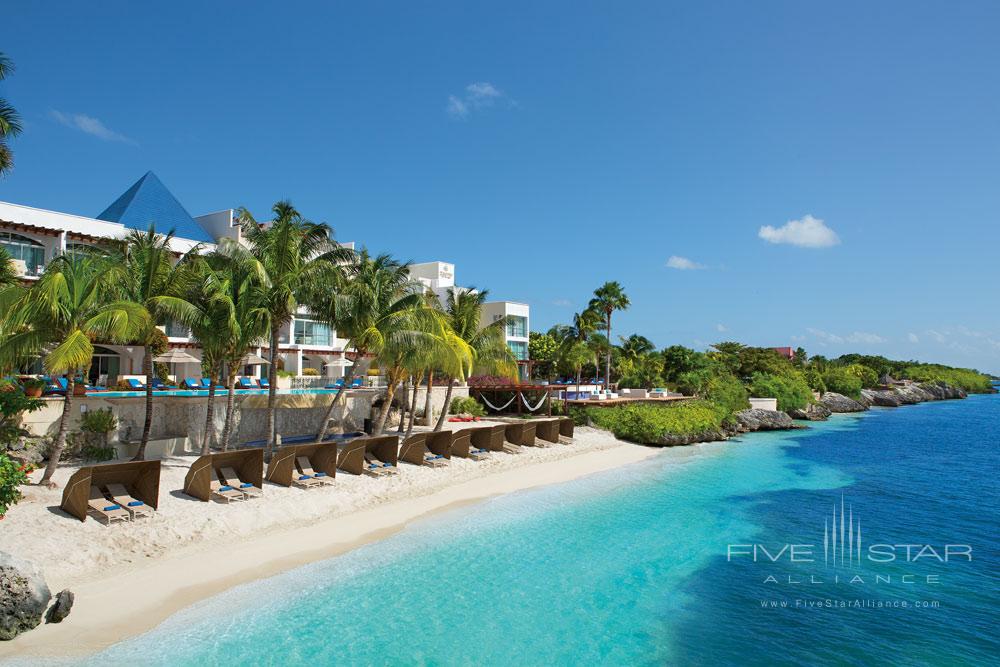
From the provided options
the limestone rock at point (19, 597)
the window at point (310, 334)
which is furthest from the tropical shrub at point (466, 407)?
the limestone rock at point (19, 597)

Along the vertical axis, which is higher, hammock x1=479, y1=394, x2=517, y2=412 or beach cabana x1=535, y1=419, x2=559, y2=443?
hammock x1=479, y1=394, x2=517, y2=412

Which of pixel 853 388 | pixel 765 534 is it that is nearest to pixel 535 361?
pixel 765 534

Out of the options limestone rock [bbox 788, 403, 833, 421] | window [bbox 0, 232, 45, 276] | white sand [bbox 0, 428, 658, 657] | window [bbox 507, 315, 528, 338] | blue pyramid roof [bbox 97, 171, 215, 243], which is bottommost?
white sand [bbox 0, 428, 658, 657]

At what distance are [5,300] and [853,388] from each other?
8954cm

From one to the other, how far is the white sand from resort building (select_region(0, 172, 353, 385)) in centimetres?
773

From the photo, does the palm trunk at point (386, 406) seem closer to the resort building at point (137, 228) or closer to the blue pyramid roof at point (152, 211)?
the resort building at point (137, 228)

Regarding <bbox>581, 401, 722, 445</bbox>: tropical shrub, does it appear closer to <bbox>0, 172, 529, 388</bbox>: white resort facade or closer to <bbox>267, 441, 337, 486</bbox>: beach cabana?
<bbox>0, 172, 529, 388</bbox>: white resort facade

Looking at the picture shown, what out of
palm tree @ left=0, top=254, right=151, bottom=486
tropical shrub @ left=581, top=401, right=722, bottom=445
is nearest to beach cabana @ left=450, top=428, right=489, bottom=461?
palm tree @ left=0, top=254, right=151, bottom=486

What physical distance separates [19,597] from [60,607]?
60 centimetres

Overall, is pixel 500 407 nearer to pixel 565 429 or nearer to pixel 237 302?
pixel 565 429

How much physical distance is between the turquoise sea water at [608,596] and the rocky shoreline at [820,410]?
1620 cm

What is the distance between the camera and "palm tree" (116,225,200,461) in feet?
55.1

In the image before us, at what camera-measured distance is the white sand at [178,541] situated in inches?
381

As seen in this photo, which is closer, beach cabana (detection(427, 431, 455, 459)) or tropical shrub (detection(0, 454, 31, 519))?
tropical shrub (detection(0, 454, 31, 519))
